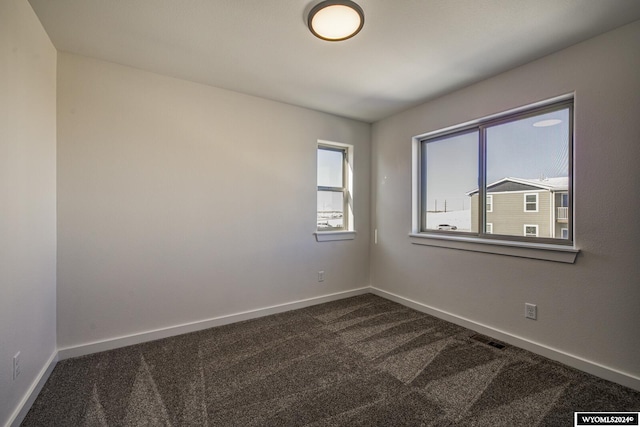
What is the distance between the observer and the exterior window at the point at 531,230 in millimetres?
2561

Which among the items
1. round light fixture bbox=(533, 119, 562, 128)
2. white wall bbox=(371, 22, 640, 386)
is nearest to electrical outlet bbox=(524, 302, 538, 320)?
white wall bbox=(371, 22, 640, 386)

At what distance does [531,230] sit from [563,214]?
277mm

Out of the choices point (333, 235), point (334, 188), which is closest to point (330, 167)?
point (334, 188)

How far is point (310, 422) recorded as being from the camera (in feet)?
5.39

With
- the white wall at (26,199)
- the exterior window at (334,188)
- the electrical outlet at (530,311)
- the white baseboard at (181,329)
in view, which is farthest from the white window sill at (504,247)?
the white wall at (26,199)

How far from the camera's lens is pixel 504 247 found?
8.64ft

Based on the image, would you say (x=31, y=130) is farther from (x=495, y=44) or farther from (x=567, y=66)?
(x=567, y=66)

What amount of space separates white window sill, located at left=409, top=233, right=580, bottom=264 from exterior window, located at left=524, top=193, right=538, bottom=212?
323 mm

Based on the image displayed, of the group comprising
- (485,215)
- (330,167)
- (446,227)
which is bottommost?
(446,227)

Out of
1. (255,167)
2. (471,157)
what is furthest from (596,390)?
(255,167)

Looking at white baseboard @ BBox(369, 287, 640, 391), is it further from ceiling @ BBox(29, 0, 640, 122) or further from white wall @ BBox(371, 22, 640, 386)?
ceiling @ BBox(29, 0, 640, 122)

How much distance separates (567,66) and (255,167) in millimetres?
2900

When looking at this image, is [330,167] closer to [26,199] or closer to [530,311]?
[530,311]

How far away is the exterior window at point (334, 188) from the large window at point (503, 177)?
989 millimetres
